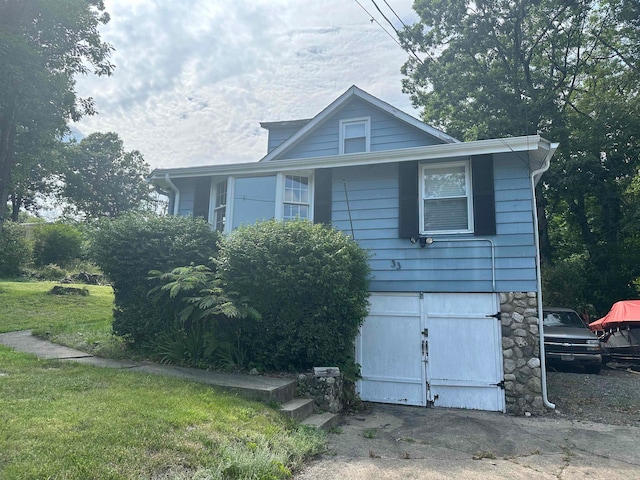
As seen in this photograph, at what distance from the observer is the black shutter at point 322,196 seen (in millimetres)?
8906

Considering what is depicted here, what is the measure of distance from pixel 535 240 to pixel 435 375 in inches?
117

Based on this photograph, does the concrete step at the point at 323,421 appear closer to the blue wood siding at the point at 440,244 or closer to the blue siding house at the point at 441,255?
the blue siding house at the point at 441,255

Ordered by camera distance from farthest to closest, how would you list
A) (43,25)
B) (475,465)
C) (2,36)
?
(43,25) < (2,36) < (475,465)

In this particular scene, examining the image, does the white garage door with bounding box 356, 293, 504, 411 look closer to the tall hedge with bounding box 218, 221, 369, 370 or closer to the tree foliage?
the tall hedge with bounding box 218, 221, 369, 370

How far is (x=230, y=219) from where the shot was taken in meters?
9.32

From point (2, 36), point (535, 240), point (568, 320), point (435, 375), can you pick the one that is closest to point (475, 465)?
point (435, 375)

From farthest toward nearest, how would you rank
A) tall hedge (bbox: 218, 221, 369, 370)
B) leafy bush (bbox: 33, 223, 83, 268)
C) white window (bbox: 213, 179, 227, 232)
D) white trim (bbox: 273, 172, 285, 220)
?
1. leafy bush (bbox: 33, 223, 83, 268)
2. white window (bbox: 213, 179, 227, 232)
3. white trim (bbox: 273, 172, 285, 220)
4. tall hedge (bbox: 218, 221, 369, 370)

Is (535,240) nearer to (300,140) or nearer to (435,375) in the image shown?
(435,375)

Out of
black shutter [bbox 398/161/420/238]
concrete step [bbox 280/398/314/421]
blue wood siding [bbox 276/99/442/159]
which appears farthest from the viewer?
blue wood siding [bbox 276/99/442/159]

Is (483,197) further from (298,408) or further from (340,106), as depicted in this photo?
(298,408)

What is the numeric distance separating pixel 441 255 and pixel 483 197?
4.24 feet

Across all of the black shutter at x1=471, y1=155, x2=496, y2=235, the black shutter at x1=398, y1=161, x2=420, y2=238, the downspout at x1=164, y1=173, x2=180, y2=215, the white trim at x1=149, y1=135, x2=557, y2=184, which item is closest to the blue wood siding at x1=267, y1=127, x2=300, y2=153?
the downspout at x1=164, y1=173, x2=180, y2=215

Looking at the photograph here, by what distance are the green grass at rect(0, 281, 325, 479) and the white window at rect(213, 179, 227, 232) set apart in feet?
14.8

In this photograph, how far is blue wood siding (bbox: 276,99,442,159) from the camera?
10.6m
